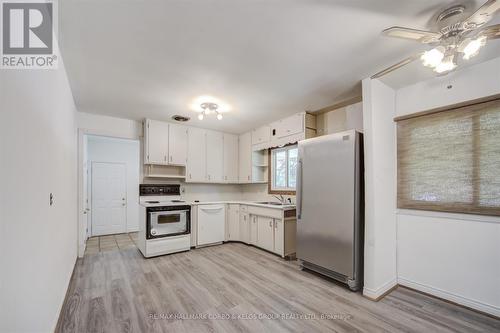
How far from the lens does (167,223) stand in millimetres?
3770

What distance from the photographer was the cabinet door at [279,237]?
138 inches

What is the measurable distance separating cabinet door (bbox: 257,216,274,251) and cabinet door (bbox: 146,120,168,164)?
2.15 m

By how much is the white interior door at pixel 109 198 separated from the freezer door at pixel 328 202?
15.1 ft

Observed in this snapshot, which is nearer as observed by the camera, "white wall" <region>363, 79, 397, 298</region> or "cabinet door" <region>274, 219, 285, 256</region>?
"white wall" <region>363, 79, 397, 298</region>

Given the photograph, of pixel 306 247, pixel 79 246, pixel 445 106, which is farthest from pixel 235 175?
pixel 445 106

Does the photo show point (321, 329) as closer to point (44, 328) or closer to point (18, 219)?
point (44, 328)

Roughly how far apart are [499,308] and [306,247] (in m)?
1.78

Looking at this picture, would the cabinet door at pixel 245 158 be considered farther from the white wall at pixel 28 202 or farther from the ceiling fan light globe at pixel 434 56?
the ceiling fan light globe at pixel 434 56

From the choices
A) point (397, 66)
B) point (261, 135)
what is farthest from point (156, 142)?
point (397, 66)

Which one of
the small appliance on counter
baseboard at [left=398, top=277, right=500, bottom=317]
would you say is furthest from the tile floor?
baseboard at [left=398, top=277, right=500, bottom=317]

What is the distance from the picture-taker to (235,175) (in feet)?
16.8

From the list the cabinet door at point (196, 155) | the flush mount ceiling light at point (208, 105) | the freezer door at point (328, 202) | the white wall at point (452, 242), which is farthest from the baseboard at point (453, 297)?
the cabinet door at point (196, 155)

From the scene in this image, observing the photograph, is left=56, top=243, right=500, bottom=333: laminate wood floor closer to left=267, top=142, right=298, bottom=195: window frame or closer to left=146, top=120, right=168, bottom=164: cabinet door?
left=267, top=142, right=298, bottom=195: window frame

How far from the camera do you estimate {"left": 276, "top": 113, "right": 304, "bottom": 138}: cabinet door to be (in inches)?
143
